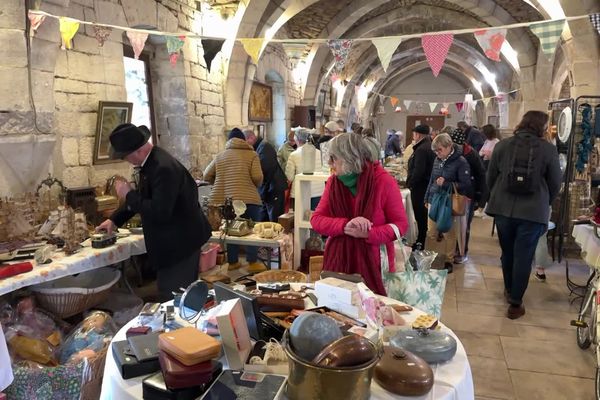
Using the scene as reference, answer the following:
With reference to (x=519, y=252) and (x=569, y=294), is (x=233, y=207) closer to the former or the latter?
(x=519, y=252)

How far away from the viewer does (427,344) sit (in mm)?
1439

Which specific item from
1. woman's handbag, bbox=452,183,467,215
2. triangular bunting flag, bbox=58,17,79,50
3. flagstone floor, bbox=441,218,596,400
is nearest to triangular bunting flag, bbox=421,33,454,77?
woman's handbag, bbox=452,183,467,215

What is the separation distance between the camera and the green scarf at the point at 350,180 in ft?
7.79

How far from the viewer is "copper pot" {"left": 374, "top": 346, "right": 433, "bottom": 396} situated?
1.23 meters

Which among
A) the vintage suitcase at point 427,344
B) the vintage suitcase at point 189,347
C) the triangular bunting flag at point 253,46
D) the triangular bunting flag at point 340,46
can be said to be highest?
the triangular bunting flag at point 340,46

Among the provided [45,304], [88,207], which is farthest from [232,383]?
[88,207]

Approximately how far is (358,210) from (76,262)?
1.88 m

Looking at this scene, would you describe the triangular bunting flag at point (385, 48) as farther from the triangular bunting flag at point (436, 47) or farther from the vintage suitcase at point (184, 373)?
the vintage suitcase at point (184, 373)

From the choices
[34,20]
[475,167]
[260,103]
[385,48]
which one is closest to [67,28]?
[34,20]

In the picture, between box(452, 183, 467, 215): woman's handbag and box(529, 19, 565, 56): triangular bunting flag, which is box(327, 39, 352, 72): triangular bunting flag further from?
box(452, 183, 467, 215): woman's handbag

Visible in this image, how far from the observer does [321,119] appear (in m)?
11.4

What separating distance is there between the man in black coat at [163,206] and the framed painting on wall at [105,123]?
1.52 metres

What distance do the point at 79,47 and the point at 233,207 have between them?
1901mm

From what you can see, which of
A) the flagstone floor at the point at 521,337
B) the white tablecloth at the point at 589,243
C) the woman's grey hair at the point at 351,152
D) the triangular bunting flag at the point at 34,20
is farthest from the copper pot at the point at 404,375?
the triangular bunting flag at the point at 34,20
